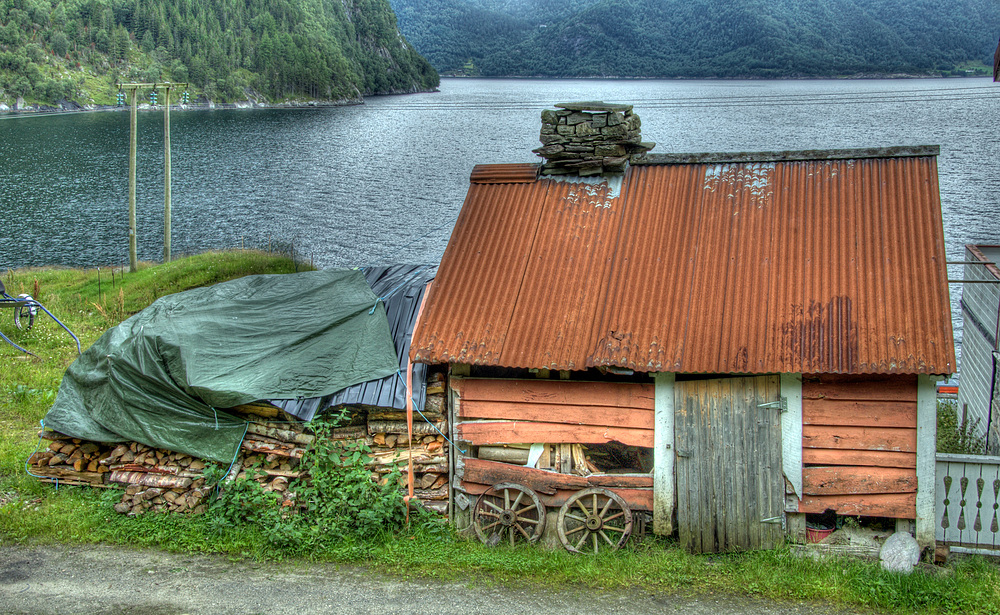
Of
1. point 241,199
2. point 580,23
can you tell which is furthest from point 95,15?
point 241,199

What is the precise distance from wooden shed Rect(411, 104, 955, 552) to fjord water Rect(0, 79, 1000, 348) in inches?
974

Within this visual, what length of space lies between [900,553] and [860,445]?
4.51 ft

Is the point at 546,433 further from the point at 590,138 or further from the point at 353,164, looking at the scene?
the point at 353,164

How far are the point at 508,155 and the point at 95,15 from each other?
149327 millimetres

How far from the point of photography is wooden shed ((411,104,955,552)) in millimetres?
9477

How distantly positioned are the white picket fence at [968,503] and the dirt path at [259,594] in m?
2.49

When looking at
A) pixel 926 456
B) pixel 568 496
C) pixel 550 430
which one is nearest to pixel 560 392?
pixel 550 430

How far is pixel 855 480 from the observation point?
954 cm

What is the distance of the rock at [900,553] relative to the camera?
9.23 meters

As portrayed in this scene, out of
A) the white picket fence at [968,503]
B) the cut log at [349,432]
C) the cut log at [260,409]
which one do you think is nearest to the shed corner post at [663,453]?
the white picket fence at [968,503]

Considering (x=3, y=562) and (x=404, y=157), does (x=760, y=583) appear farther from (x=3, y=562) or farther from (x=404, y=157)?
(x=404, y=157)

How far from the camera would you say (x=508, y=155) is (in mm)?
64688

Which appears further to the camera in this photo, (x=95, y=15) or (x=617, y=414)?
(x=95, y=15)

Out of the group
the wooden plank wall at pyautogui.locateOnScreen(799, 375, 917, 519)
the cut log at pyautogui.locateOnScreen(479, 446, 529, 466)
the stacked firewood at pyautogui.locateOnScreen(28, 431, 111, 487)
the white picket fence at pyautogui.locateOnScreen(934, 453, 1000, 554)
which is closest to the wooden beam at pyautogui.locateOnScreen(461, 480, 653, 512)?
the cut log at pyautogui.locateOnScreen(479, 446, 529, 466)
